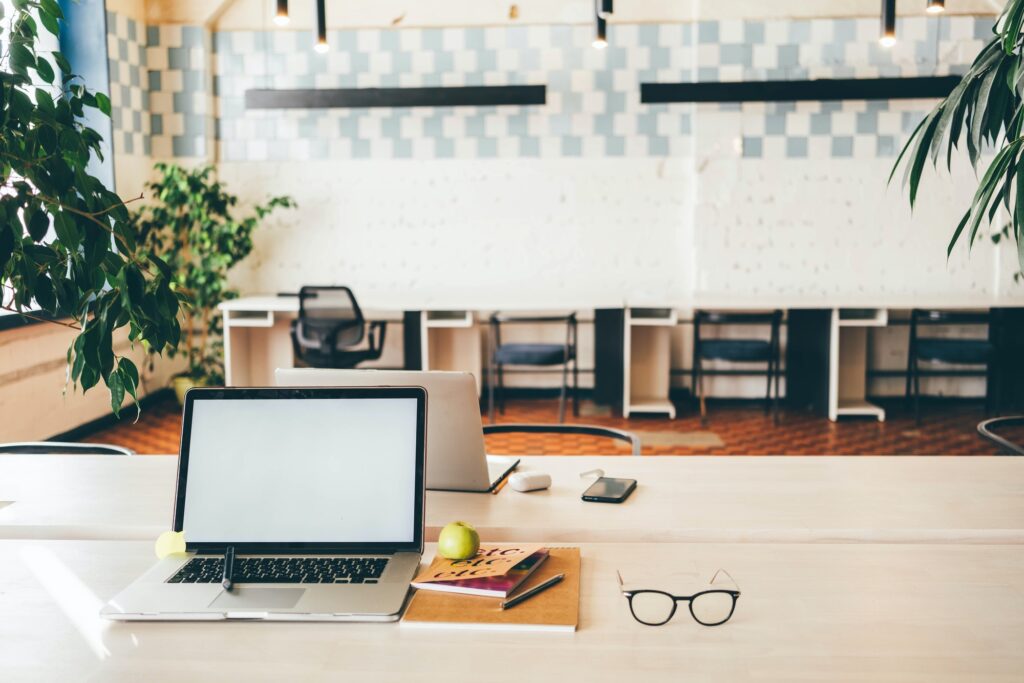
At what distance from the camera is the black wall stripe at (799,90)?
6594 mm

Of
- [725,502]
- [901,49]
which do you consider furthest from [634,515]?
[901,49]

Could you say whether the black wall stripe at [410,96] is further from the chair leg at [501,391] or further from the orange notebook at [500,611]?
the orange notebook at [500,611]

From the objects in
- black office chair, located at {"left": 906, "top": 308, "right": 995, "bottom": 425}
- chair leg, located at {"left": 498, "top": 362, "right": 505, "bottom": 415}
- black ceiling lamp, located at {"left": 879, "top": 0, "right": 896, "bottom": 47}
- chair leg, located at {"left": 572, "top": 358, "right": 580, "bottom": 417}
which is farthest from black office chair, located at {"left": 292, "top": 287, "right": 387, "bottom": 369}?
black office chair, located at {"left": 906, "top": 308, "right": 995, "bottom": 425}

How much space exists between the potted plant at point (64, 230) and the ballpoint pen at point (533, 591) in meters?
0.76

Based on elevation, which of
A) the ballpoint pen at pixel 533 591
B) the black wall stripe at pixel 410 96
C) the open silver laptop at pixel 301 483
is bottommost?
the ballpoint pen at pixel 533 591

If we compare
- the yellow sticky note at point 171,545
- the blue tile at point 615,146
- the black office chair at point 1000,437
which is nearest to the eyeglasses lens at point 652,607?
the yellow sticky note at point 171,545

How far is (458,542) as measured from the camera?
5.47 ft

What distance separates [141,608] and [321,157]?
614 centimetres

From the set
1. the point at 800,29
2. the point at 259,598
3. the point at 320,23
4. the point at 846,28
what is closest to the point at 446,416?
the point at 259,598

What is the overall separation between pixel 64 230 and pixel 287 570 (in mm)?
695

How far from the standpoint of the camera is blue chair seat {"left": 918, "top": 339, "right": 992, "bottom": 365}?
244 inches

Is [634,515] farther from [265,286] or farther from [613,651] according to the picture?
[265,286]

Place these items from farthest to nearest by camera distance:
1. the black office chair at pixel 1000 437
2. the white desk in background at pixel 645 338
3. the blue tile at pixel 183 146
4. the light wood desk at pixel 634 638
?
1. the blue tile at pixel 183 146
2. the white desk in background at pixel 645 338
3. the black office chair at pixel 1000 437
4. the light wood desk at pixel 634 638

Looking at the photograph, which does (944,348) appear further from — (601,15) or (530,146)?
(601,15)
